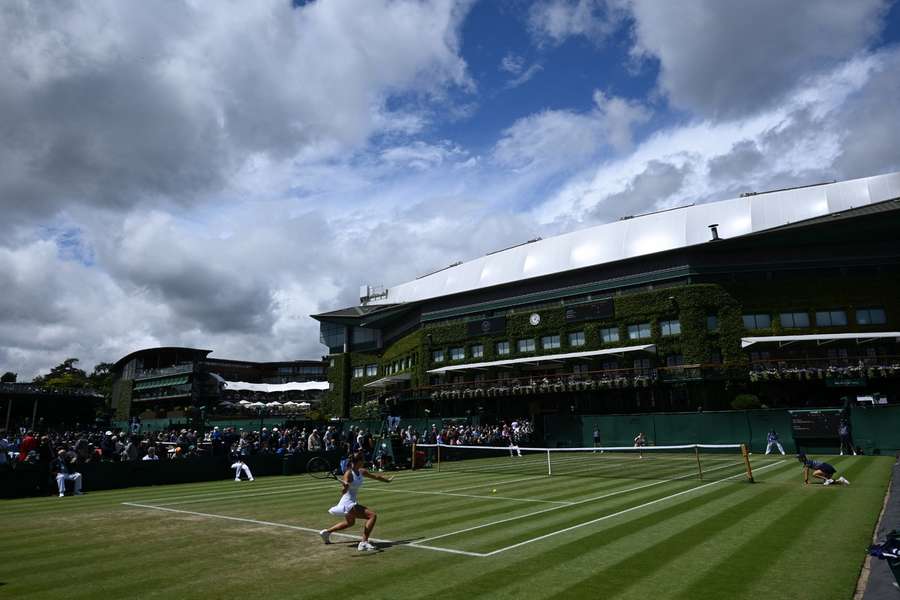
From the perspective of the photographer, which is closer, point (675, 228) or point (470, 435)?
point (470, 435)

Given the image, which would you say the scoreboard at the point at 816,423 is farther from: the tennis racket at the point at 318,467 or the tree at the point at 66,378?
the tree at the point at 66,378

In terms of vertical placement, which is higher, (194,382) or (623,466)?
(194,382)

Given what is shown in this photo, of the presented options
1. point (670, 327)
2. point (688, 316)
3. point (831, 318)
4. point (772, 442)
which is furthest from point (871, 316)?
point (772, 442)

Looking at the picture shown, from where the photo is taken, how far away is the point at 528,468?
93.3 ft

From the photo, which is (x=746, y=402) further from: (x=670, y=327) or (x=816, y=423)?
(x=816, y=423)

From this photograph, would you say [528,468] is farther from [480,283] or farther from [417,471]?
[480,283]

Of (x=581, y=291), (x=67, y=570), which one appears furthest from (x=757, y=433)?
(x=67, y=570)

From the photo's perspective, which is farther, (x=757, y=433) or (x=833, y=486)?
(x=757, y=433)

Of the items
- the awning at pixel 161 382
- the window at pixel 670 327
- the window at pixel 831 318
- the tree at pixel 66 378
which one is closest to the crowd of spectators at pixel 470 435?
the window at pixel 670 327

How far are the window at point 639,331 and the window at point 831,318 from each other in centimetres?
1406

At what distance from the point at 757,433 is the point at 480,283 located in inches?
1533

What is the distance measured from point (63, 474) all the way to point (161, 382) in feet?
316

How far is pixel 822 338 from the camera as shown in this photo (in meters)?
47.7

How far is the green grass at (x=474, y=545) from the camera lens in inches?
323
